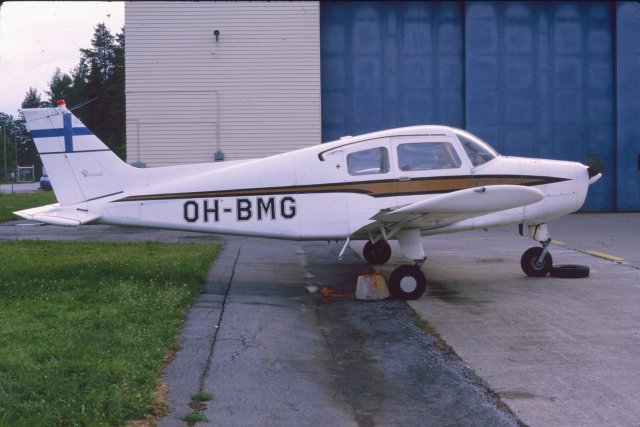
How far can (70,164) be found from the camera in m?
11.7

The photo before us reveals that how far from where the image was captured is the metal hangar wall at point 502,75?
25984 mm

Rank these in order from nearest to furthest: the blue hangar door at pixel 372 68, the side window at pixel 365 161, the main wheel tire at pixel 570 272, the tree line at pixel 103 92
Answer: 1. the side window at pixel 365 161
2. the main wheel tire at pixel 570 272
3. the blue hangar door at pixel 372 68
4. the tree line at pixel 103 92

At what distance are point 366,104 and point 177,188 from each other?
49.6 feet

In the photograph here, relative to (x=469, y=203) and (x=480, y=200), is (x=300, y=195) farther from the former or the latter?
(x=480, y=200)

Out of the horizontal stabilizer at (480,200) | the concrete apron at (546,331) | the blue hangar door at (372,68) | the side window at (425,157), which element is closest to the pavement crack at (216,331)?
the concrete apron at (546,331)

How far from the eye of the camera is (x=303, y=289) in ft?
39.3

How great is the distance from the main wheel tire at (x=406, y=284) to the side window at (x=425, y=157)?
5.00 ft

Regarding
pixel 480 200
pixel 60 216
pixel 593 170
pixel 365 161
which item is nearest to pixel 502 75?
pixel 593 170

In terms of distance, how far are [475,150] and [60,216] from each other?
5850 mm

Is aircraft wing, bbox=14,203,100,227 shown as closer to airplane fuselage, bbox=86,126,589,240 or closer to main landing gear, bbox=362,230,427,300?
airplane fuselage, bbox=86,126,589,240

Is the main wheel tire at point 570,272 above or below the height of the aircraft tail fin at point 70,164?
below

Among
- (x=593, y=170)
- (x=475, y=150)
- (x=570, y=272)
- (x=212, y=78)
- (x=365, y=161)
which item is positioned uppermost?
(x=212, y=78)

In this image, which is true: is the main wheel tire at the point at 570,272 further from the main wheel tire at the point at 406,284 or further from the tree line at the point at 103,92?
the tree line at the point at 103,92

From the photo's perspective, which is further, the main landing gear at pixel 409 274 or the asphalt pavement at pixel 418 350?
the main landing gear at pixel 409 274
